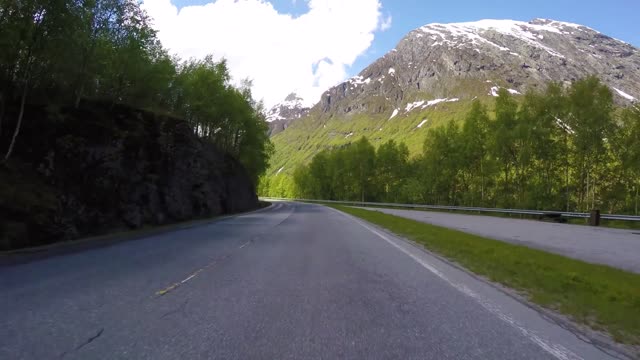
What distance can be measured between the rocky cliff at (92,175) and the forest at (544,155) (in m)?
33.1

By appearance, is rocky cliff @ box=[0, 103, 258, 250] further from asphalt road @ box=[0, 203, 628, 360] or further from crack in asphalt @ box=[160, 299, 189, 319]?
crack in asphalt @ box=[160, 299, 189, 319]

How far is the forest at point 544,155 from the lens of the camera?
41062 mm

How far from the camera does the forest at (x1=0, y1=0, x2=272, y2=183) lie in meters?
16.8

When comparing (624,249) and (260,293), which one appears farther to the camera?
(624,249)

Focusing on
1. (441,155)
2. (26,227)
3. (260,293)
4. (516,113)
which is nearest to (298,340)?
(260,293)

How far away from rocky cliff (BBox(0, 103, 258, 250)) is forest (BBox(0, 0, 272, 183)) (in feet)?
3.62

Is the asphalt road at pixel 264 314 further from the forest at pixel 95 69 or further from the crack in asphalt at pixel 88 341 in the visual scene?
the forest at pixel 95 69

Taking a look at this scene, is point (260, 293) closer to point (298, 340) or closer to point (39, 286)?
point (298, 340)

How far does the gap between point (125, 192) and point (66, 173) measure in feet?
12.6

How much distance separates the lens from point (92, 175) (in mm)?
19641

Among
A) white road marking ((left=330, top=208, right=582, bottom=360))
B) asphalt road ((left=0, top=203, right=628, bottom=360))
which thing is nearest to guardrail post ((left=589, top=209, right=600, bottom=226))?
asphalt road ((left=0, top=203, right=628, bottom=360))

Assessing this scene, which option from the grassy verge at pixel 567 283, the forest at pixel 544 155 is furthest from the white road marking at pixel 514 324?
the forest at pixel 544 155

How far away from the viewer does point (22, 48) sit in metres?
17.4

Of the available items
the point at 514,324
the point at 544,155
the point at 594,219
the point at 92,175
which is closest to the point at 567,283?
the point at 514,324
